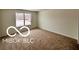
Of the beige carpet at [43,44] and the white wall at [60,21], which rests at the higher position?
the white wall at [60,21]

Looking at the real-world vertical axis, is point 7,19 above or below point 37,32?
above

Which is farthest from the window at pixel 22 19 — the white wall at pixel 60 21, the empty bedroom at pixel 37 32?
the white wall at pixel 60 21

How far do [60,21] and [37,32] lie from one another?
0.38m

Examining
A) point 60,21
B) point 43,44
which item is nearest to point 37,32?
point 43,44

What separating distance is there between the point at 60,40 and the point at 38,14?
0.51 m

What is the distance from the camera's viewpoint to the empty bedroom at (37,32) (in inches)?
62.9

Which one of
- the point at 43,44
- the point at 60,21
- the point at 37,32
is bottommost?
the point at 43,44

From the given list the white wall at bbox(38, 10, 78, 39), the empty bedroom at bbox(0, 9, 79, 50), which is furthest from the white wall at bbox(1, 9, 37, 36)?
the white wall at bbox(38, 10, 78, 39)

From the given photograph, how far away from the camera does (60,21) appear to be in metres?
1.67

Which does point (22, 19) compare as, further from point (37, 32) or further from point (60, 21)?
point (60, 21)

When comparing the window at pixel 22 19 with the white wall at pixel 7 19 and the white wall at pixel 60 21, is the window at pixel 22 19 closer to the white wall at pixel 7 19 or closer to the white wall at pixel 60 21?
the white wall at pixel 7 19

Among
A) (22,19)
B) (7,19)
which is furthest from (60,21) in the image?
(7,19)
